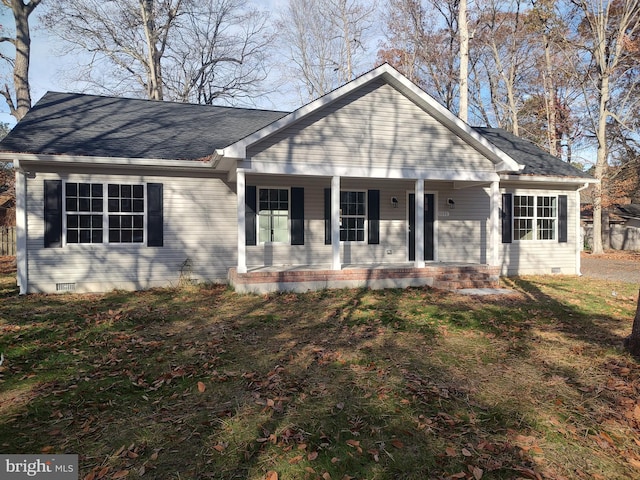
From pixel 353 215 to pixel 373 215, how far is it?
60cm

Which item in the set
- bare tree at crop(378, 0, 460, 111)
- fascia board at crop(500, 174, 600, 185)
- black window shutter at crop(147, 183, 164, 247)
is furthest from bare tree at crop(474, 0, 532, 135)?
black window shutter at crop(147, 183, 164, 247)

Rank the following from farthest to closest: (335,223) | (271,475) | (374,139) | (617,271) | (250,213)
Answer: (617,271)
(250,213)
(374,139)
(335,223)
(271,475)

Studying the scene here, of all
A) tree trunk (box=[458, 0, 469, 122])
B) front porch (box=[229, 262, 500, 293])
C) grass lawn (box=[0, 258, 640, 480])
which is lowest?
grass lawn (box=[0, 258, 640, 480])

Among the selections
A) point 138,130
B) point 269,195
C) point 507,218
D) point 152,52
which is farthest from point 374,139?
point 152,52

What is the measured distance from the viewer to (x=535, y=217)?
502 inches

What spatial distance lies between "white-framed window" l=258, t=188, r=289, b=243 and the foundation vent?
461 centimetres

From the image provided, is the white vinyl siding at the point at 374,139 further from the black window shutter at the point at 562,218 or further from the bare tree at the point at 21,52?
the bare tree at the point at 21,52

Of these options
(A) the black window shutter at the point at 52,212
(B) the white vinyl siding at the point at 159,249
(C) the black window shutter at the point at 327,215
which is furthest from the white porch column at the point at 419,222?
(A) the black window shutter at the point at 52,212

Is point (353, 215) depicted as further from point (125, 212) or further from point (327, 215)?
point (125, 212)

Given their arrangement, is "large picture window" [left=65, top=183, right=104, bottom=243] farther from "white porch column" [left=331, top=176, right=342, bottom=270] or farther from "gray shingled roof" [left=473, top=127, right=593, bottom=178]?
"gray shingled roof" [left=473, top=127, right=593, bottom=178]

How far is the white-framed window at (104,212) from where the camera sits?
31.0ft

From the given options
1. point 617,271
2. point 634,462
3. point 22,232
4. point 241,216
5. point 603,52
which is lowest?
point 634,462

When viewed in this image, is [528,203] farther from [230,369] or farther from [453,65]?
[453,65]

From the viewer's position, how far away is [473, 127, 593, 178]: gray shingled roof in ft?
40.7
